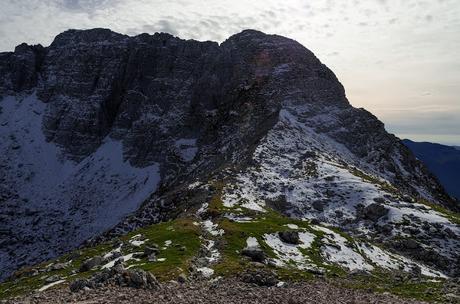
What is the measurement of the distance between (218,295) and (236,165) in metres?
68.7

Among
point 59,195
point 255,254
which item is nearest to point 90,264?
point 255,254

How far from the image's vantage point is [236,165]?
327ft

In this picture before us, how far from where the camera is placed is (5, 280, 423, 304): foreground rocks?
96.4ft

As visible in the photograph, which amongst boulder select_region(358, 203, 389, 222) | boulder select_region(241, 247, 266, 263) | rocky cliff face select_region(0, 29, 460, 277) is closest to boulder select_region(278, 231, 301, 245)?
boulder select_region(241, 247, 266, 263)

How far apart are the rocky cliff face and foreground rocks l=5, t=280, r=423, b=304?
3600cm

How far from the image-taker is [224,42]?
192500mm

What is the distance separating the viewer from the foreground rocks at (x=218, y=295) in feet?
96.4

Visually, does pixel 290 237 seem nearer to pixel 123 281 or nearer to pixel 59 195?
pixel 123 281

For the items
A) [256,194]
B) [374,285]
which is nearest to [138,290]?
[374,285]

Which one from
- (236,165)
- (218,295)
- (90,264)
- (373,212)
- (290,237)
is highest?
(236,165)

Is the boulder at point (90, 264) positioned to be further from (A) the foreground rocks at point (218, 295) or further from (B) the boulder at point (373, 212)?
(B) the boulder at point (373, 212)

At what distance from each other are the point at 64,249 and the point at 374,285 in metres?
115

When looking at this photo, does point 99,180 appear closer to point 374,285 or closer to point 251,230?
point 251,230

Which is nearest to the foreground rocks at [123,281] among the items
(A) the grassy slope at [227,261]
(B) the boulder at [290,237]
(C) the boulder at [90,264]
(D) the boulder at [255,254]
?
(A) the grassy slope at [227,261]
